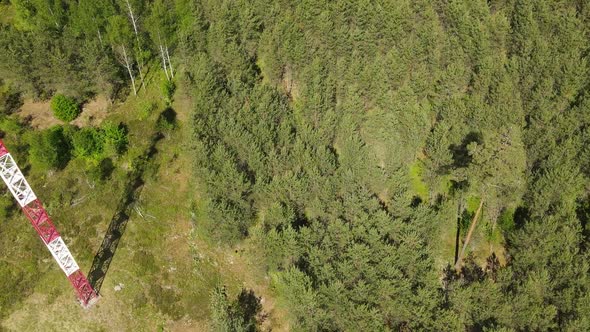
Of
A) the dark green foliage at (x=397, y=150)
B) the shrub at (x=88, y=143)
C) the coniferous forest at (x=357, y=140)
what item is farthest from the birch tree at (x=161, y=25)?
the shrub at (x=88, y=143)

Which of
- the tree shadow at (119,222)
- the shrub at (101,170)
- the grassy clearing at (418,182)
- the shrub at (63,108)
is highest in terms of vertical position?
the shrub at (63,108)

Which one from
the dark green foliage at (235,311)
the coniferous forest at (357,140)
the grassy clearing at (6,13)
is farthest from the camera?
the grassy clearing at (6,13)

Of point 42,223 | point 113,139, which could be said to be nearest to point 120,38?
point 113,139

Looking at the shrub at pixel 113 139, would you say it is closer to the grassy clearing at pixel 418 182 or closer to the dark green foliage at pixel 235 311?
the dark green foliage at pixel 235 311

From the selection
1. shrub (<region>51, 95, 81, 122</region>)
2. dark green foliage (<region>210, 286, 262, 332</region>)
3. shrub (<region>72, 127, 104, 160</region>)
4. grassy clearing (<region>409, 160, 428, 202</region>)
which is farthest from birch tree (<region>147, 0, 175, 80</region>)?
grassy clearing (<region>409, 160, 428, 202</region>)

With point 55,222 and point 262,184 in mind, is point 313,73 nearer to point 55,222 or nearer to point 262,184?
point 262,184

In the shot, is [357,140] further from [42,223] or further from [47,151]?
[47,151]
